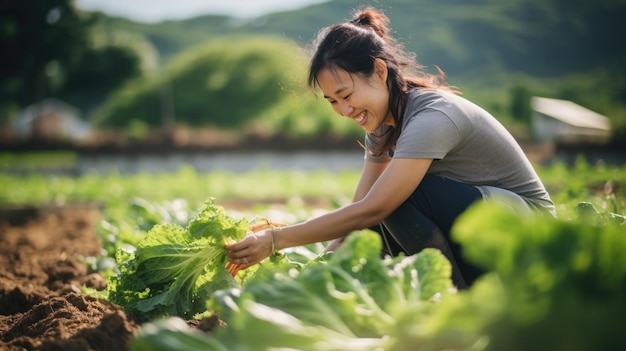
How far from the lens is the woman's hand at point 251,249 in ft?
8.07

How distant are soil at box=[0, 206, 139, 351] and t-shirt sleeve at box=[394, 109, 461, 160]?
4.17 feet

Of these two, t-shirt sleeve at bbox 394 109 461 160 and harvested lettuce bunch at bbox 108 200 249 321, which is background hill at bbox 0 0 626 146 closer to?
t-shirt sleeve at bbox 394 109 461 160

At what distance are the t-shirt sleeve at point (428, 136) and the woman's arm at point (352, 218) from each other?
4cm

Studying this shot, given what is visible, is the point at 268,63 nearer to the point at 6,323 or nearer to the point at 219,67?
the point at 219,67

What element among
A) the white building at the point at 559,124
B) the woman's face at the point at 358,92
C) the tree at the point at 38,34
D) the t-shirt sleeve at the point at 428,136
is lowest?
the white building at the point at 559,124

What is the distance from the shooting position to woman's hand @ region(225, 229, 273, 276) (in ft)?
8.07

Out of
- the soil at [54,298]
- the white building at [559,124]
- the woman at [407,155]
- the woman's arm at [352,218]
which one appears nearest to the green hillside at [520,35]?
the white building at [559,124]

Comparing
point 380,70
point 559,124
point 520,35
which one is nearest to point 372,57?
point 380,70

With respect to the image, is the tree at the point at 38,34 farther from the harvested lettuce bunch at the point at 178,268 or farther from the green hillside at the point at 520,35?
the harvested lettuce bunch at the point at 178,268

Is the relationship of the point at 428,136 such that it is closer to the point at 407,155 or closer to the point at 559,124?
the point at 407,155

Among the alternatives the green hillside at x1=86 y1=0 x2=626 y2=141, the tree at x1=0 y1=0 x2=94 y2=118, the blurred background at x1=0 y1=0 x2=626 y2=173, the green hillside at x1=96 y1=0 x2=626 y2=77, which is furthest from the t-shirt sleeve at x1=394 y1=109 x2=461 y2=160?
the green hillside at x1=96 y1=0 x2=626 y2=77

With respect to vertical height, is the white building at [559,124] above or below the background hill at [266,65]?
above

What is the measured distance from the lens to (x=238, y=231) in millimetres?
2514

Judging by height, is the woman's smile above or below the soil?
above
